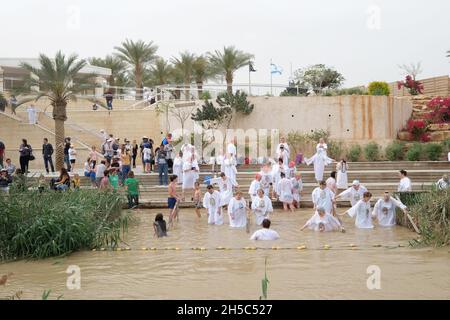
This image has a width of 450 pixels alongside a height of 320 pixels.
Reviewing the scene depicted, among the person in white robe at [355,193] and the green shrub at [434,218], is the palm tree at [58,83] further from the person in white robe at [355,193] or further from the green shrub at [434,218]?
the green shrub at [434,218]

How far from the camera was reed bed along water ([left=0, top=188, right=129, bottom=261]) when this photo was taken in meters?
12.4

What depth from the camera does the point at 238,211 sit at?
16484 mm

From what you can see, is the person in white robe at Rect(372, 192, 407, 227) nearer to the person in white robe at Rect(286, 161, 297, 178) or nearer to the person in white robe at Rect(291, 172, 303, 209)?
the person in white robe at Rect(291, 172, 303, 209)

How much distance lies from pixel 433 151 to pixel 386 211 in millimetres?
12387

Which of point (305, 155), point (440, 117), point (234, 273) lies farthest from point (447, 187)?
point (440, 117)

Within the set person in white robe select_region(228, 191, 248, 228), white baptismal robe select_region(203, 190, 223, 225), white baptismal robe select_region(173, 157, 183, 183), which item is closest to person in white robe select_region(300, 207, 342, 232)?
person in white robe select_region(228, 191, 248, 228)

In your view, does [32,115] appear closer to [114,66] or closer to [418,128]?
[114,66]

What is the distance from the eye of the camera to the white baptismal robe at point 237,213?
1638cm

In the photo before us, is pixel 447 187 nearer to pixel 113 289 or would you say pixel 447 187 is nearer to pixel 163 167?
pixel 113 289

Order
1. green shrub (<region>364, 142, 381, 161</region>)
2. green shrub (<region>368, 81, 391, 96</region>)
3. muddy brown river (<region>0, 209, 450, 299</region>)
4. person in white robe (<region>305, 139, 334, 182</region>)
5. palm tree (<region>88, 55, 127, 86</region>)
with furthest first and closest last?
palm tree (<region>88, 55, 127, 86</region>) < green shrub (<region>368, 81, 391, 96</region>) < green shrub (<region>364, 142, 381, 161</region>) < person in white robe (<region>305, 139, 334, 182</region>) < muddy brown river (<region>0, 209, 450, 299</region>)

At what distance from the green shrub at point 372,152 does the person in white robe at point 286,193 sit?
386 inches

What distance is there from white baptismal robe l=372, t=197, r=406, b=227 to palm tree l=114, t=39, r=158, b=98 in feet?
89.8

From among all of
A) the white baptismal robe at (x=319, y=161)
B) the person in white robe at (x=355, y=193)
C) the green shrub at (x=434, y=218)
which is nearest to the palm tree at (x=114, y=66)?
the white baptismal robe at (x=319, y=161)

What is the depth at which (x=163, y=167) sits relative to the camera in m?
22.6
